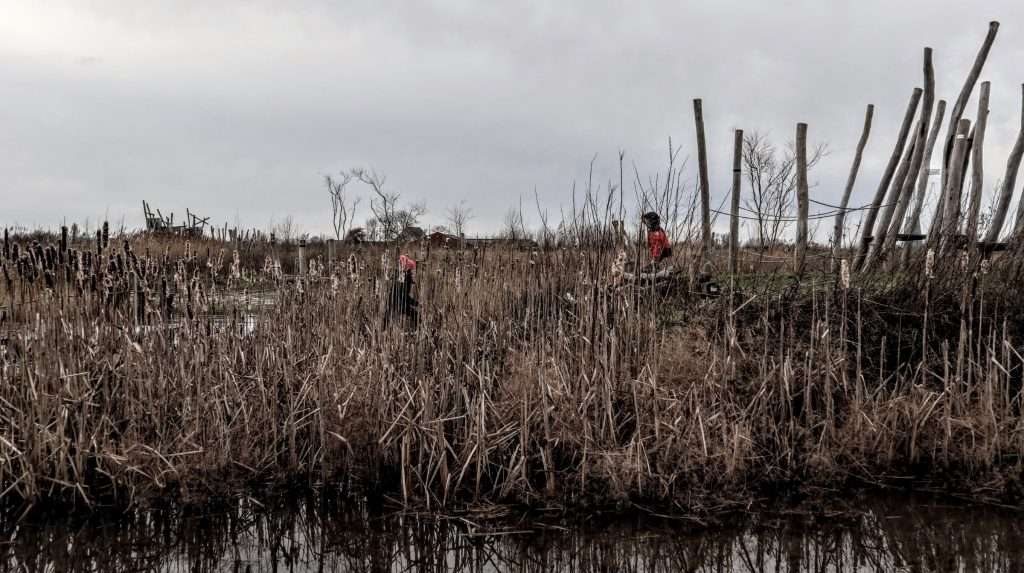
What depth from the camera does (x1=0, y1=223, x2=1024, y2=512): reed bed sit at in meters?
4.87

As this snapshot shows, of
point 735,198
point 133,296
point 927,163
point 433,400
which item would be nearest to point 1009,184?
point 927,163

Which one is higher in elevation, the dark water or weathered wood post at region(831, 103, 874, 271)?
weathered wood post at region(831, 103, 874, 271)

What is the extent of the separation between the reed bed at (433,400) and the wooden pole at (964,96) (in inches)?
163

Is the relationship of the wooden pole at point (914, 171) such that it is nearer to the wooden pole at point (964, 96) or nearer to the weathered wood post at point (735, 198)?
the wooden pole at point (964, 96)

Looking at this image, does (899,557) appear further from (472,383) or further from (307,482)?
(307,482)

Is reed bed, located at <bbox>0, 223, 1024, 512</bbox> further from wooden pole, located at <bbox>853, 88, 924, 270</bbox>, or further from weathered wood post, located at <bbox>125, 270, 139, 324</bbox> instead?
wooden pole, located at <bbox>853, 88, 924, 270</bbox>

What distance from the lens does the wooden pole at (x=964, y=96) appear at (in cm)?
921

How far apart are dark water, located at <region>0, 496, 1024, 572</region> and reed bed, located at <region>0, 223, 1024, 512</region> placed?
251 millimetres

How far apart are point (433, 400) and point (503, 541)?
1.10 metres

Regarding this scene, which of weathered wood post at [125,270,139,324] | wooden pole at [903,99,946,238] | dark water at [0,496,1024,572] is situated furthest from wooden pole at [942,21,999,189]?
weathered wood post at [125,270,139,324]

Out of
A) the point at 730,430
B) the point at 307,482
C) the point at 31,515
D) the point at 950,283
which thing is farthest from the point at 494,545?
the point at 950,283

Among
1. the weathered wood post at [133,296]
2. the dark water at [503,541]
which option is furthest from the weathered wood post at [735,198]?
the weathered wood post at [133,296]

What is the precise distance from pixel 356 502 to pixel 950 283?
5695 millimetres

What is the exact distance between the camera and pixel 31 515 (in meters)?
4.60
